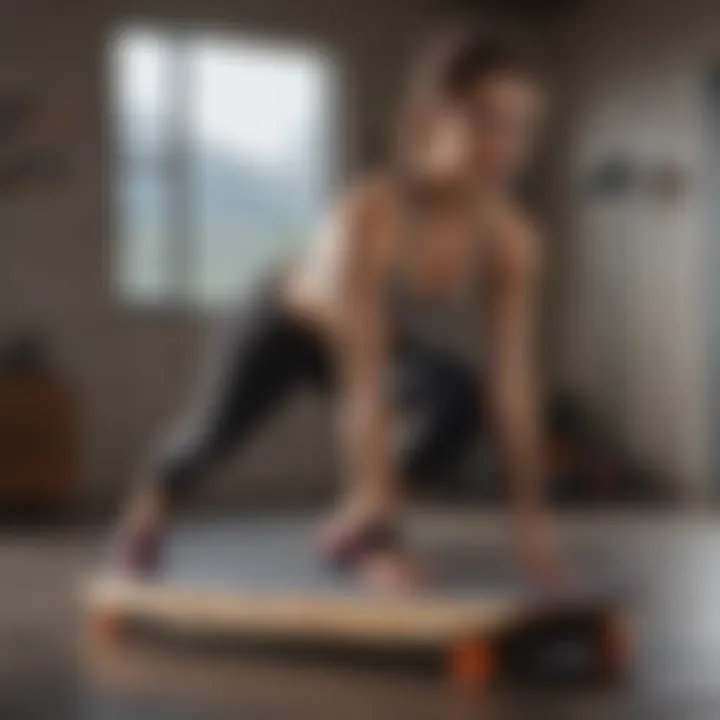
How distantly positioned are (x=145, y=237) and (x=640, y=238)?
177 centimetres

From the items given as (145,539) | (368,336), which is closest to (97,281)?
(145,539)

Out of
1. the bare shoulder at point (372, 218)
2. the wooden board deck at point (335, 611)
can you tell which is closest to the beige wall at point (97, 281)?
the wooden board deck at point (335, 611)

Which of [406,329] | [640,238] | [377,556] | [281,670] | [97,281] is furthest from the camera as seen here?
[640,238]

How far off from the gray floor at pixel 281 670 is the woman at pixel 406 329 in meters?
0.17

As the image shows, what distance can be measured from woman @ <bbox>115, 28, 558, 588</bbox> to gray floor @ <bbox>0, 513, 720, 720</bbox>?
0.17 metres

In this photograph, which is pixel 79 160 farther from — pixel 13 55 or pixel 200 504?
pixel 200 504

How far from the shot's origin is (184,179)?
6.30 m

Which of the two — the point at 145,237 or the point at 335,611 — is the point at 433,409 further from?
the point at 145,237

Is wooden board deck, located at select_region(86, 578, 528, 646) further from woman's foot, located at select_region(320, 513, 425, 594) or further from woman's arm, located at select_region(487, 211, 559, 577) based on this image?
woman's arm, located at select_region(487, 211, 559, 577)

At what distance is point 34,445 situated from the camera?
5676mm

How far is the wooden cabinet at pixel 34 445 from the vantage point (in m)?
5.61

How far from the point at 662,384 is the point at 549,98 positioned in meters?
1.22

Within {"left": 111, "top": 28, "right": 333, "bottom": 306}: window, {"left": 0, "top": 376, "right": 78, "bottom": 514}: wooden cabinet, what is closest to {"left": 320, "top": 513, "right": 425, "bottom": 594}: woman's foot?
{"left": 0, "top": 376, "right": 78, "bottom": 514}: wooden cabinet

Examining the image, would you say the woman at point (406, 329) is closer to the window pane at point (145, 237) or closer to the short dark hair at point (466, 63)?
the short dark hair at point (466, 63)
